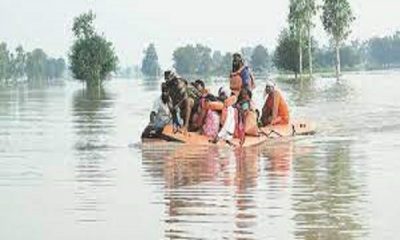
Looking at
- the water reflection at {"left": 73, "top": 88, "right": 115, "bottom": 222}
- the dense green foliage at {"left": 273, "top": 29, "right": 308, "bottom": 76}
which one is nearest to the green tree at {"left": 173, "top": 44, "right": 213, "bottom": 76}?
the dense green foliage at {"left": 273, "top": 29, "right": 308, "bottom": 76}

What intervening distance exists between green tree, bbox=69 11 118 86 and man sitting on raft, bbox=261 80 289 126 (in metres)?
58.8

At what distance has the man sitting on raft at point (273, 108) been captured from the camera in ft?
62.0

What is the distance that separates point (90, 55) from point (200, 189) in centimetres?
6843

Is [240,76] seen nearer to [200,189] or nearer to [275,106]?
[275,106]

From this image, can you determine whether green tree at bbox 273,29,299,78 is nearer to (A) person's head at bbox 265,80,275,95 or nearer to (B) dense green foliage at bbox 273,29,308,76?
(B) dense green foliage at bbox 273,29,308,76

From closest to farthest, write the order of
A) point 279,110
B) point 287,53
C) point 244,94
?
point 244,94, point 279,110, point 287,53

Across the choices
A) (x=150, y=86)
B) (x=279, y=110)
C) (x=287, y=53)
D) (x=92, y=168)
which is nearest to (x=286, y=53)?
(x=287, y=53)

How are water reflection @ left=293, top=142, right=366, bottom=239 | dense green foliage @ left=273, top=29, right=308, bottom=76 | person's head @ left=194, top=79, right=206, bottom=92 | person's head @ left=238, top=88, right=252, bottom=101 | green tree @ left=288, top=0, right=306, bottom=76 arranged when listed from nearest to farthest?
water reflection @ left=293, top=142, right=366, bottom=239, person's head @ left=238, top=88, right=252, bottom=101, person's head @ left=194, top=79, right=206, bottom=92, green tree @ left=288, top=0, right=306, bottom=76, dense green foliage @ left=273, top=29, right=308, bottom=76

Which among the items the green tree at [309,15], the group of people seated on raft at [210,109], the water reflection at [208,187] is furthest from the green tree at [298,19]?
the water reflection at [208,187]

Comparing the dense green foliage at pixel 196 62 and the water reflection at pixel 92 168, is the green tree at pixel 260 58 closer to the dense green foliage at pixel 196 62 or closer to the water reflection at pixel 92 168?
the dense green foliage at pixel 196 62

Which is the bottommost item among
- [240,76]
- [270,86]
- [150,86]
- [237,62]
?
[150,86]

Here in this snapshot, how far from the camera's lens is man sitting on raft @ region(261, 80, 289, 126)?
18.9m

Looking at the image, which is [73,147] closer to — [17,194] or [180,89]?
[180,89]

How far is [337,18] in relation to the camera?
8706 cm
